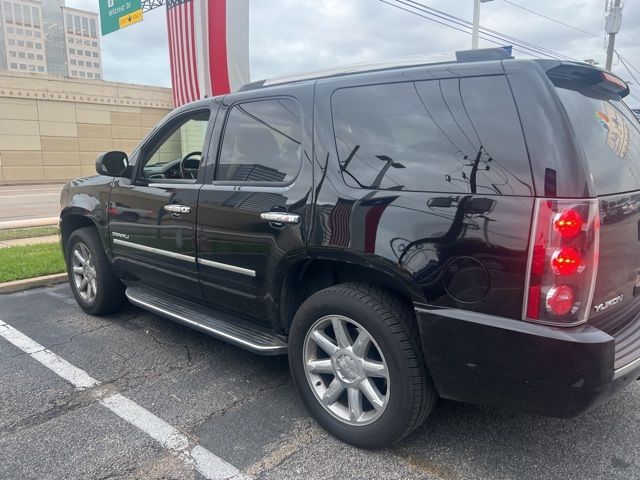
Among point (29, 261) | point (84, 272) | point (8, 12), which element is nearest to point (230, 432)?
point (84, 272)

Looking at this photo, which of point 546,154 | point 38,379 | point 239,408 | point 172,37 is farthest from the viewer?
point 172,37

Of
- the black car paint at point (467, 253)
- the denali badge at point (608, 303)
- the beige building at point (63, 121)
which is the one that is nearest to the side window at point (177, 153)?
the black car paint at point (467, 253)

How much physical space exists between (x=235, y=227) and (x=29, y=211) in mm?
13534

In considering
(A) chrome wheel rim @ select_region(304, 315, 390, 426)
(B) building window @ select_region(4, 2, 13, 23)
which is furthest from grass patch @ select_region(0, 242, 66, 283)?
(B) building window @ select_region(4, 2, 13, 23)

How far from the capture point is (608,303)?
90.9 inches

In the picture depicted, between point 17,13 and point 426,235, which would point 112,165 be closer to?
point 426,235

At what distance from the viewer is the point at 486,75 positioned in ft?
7.55

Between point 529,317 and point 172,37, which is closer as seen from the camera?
point 529,317

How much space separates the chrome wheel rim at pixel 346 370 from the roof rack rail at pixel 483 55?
1.40 m

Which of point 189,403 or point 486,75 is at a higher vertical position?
point 486,75

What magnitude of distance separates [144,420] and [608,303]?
254 centimetres

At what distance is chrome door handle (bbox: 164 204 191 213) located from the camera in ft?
11.6

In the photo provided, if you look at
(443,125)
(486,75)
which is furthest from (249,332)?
(486,75)

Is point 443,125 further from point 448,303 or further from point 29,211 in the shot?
point 29,211
